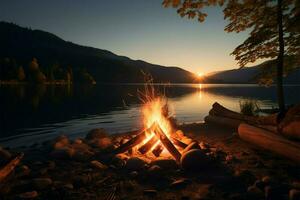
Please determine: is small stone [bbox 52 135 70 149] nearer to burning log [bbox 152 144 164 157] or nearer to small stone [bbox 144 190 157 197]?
burning log [bbox 152 144 164 157]

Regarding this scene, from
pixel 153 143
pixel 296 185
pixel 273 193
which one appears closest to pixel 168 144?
pixel 153 143

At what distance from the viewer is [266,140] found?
32.9 ft

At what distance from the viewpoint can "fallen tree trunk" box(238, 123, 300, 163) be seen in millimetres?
8531

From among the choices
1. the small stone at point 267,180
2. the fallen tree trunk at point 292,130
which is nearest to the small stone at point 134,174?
the small stone at point 267,180

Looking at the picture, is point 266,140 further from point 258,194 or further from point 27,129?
point 27,129

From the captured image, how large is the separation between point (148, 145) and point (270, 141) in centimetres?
470

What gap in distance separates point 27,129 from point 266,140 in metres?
17.3

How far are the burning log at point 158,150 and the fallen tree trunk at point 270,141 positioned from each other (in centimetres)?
392

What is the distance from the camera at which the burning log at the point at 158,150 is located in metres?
10.5

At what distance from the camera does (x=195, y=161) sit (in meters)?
8.63

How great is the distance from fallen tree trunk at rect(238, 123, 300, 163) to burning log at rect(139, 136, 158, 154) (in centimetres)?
411

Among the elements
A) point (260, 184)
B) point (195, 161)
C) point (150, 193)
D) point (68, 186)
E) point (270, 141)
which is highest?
point (270, 141)

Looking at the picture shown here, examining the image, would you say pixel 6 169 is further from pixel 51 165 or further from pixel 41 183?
pixel 51 165

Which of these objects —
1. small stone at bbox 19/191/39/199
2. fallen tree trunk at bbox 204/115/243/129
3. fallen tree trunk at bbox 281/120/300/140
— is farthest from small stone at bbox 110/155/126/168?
fallen tree trunk at bbox 204/115/243/129
